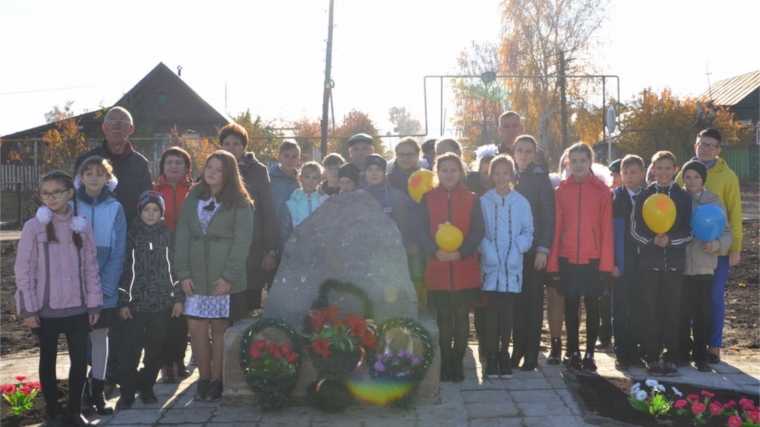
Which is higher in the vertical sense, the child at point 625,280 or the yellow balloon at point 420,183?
the yellow balloon at point 420,183

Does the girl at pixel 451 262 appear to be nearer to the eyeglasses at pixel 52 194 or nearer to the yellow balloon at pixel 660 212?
the yellow balloon at pixel 660 212

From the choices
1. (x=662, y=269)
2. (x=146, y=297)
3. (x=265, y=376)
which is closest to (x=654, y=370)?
(x=662, y=269)

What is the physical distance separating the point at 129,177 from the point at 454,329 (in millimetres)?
2912

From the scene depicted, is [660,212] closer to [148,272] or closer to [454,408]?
[454,408]

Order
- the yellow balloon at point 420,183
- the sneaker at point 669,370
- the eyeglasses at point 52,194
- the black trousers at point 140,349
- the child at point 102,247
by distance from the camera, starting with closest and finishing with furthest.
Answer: the eyeglasses at point 52,194, the child at point 102,247, the black trousers at point 140,349, the sneaker at point 669,370, the yellow balloon at point 420,183

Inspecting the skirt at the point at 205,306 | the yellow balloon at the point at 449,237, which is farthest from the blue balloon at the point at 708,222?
the skirt at the point at 205,306

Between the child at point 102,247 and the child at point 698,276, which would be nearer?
the child at point 102,247

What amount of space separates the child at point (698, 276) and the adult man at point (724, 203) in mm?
99

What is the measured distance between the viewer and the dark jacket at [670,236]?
636 centimetres

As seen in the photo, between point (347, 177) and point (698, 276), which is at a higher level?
point (347, 177)

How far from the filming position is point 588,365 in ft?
20.9

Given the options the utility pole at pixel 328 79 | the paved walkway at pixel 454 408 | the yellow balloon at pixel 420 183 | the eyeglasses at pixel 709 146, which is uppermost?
the utility pole at pixel 328 79

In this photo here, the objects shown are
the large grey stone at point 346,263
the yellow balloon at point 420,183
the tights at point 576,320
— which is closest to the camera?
the large grey stone at point 346,263

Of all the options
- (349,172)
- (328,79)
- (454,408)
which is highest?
(328,79)
